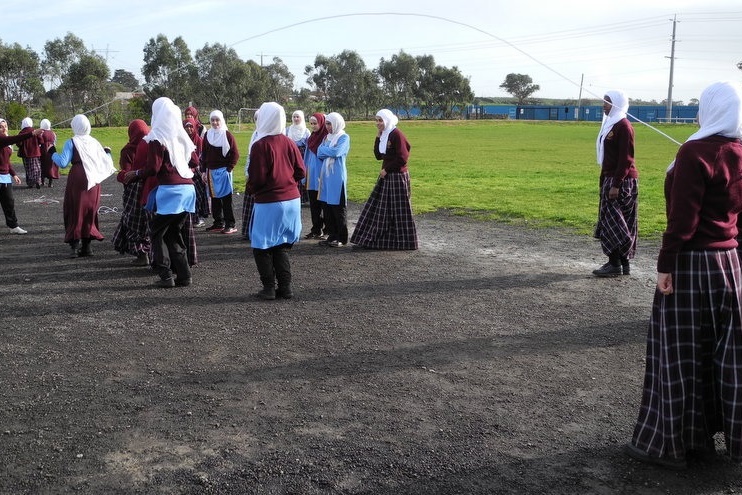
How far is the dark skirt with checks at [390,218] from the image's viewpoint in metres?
9.52

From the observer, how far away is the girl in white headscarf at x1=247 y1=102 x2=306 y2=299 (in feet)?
22.3

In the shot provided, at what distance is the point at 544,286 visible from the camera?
7.59m

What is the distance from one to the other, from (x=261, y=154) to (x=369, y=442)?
11.7 ft

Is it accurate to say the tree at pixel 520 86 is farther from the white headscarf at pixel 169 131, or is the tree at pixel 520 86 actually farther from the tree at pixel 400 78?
the white headscarf at pixel 169 131

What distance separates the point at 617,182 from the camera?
7473 millimetres

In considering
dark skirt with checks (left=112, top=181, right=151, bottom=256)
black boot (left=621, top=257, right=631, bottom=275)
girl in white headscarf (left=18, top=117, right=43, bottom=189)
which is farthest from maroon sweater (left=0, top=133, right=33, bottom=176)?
black boot (left=621, top=257, right=631, bottom=275)

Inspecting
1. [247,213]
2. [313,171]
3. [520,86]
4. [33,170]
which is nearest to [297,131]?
[313,171]

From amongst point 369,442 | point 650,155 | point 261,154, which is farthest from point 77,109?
point 369,442

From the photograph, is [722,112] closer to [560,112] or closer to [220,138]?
[220,138]

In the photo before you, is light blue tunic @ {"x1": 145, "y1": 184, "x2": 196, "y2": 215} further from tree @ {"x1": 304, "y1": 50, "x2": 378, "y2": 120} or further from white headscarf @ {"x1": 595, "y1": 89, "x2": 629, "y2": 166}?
tree @ {"x1": 304, "y1": 50, "x2": 378, "y2": 120}

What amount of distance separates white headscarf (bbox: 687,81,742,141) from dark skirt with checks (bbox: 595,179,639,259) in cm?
402

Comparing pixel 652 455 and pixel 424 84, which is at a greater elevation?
pixel 424 84

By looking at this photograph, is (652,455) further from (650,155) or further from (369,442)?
(650,155)

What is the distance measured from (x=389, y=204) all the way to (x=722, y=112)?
6.16m
